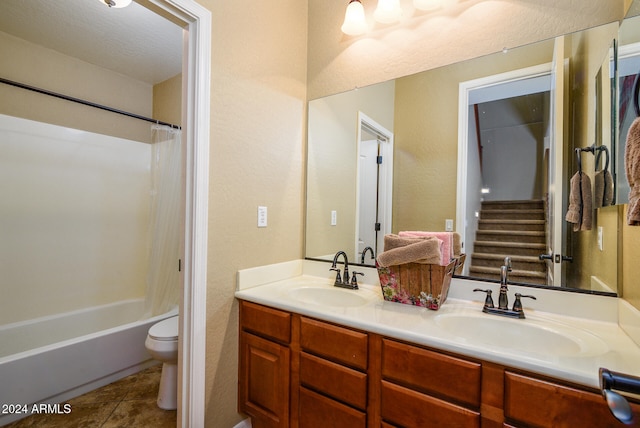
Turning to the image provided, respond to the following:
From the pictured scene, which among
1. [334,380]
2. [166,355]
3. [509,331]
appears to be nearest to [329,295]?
[334,380]

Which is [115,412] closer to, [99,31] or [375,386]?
[375,386]

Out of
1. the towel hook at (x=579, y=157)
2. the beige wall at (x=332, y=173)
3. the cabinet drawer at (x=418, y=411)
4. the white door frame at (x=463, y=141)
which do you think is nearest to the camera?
the cabinet drawer at (x=418, y=411)

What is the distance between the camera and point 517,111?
1315 mm

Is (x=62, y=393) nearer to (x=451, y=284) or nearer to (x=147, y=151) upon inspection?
(x=147, y=151)

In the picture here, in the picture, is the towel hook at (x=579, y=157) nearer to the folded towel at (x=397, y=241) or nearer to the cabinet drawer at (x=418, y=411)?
the folded towel at (x=397, y=241)

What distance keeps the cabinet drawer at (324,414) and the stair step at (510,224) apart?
3.27 feet

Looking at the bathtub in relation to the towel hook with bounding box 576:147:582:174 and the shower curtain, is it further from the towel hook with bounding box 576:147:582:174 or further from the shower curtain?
the towel hook with bounding box 576:147:582:174

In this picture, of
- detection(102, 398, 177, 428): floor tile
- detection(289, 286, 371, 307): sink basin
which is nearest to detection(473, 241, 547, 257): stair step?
detection(289, 286, 371, 307): sink basin

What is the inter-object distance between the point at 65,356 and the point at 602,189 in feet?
9.61

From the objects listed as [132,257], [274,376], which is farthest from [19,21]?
[274,376]

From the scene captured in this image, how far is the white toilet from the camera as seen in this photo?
1.70 m

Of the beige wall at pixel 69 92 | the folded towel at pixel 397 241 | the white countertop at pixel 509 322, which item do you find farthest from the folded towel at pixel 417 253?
the beige wall at pixel 69 92

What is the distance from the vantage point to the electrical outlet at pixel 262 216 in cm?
162

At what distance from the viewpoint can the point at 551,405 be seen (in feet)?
2.48
